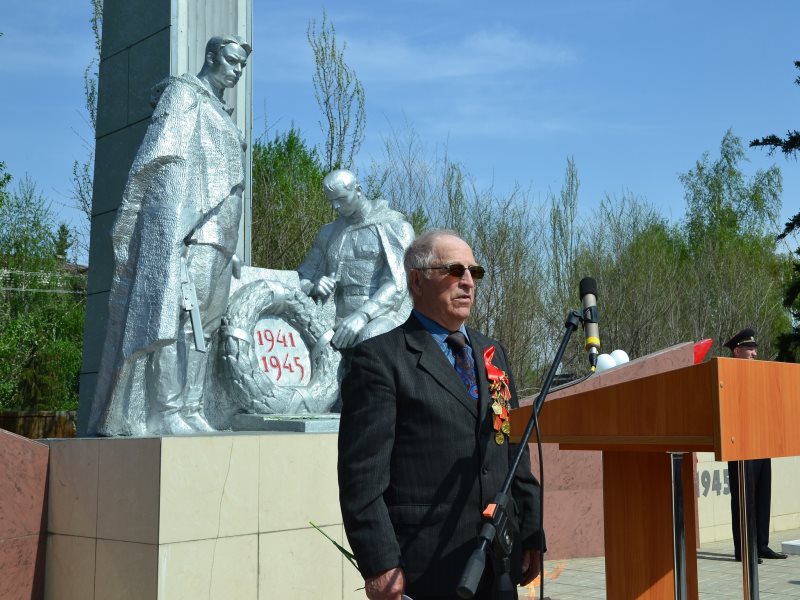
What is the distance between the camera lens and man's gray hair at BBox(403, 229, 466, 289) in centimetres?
251

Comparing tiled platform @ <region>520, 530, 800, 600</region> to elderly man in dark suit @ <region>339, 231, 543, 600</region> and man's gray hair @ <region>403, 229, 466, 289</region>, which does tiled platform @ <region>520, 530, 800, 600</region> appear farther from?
man's gray hair @ <region>403, 229, 466, 289</region>

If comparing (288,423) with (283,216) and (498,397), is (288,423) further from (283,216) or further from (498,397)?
(283,216)

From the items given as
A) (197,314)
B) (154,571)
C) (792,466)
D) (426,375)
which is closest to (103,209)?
(197,314)

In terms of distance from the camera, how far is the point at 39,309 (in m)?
24.2

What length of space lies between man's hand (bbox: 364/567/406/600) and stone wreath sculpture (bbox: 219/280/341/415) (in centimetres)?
389

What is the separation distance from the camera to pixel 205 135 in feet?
19.3

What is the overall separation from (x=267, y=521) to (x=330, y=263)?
2.51 m

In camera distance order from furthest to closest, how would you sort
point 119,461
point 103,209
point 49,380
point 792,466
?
1. point 49,380
2. point 792,466
3. point 103,209
4. point 119,461

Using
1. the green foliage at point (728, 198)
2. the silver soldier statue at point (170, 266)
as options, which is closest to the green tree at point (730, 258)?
the green foliage at point (728, 198)

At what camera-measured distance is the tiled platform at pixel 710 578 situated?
20.4 ft

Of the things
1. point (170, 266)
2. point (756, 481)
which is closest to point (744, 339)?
point (756, 481)

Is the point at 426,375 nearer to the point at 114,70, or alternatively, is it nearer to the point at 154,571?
the point at 154,571

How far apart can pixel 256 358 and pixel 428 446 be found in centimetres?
400

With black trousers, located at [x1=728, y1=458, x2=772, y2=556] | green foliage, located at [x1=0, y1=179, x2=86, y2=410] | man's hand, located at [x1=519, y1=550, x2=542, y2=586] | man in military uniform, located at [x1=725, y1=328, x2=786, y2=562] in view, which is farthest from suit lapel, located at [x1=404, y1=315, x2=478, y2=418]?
green foliage, located at [x1=0, y1=179, x2=86, y2=410]
